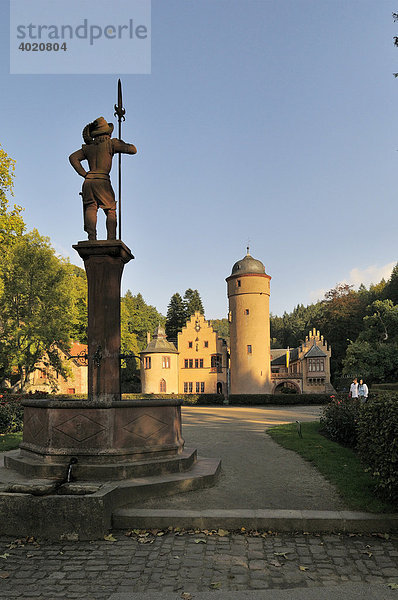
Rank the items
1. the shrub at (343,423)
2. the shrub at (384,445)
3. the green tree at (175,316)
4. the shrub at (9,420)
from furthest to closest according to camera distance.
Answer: the green tree at (175,316)
the shrub at (9,420)
the shrub at (343,423)
the shrub at (384,445)

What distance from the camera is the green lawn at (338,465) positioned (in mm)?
6234

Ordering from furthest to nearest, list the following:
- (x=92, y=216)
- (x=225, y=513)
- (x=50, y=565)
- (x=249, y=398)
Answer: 1. (x=249, y=398)
2. (x=92, y=216)
3. (x=225, y=513)
4. (x=50, y=565)

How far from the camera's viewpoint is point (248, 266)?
46219 millimetres

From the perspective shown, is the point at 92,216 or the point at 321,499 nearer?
the point at 321,499

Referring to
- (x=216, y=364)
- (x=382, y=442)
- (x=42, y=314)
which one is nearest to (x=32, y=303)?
(x=42, y=314)

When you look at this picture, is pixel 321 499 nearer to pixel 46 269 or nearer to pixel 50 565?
pixel 50 565

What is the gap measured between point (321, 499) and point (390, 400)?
1.88 meters

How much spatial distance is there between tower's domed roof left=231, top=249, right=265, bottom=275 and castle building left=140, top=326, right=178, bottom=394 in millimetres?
10904

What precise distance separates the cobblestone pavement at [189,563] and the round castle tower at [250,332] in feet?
130

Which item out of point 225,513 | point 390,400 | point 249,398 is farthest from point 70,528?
point 249,398

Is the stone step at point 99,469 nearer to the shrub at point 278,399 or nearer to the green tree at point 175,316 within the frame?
the shrub at point 278,399

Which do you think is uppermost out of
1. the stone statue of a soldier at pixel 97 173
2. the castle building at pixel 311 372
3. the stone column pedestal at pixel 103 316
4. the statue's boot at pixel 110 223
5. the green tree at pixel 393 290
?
the green tree at pixel 393 290

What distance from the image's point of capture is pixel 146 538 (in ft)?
17.4

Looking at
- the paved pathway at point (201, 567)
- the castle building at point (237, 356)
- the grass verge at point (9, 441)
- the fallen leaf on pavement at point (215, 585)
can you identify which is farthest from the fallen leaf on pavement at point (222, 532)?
the castle building at point (237, 356)
